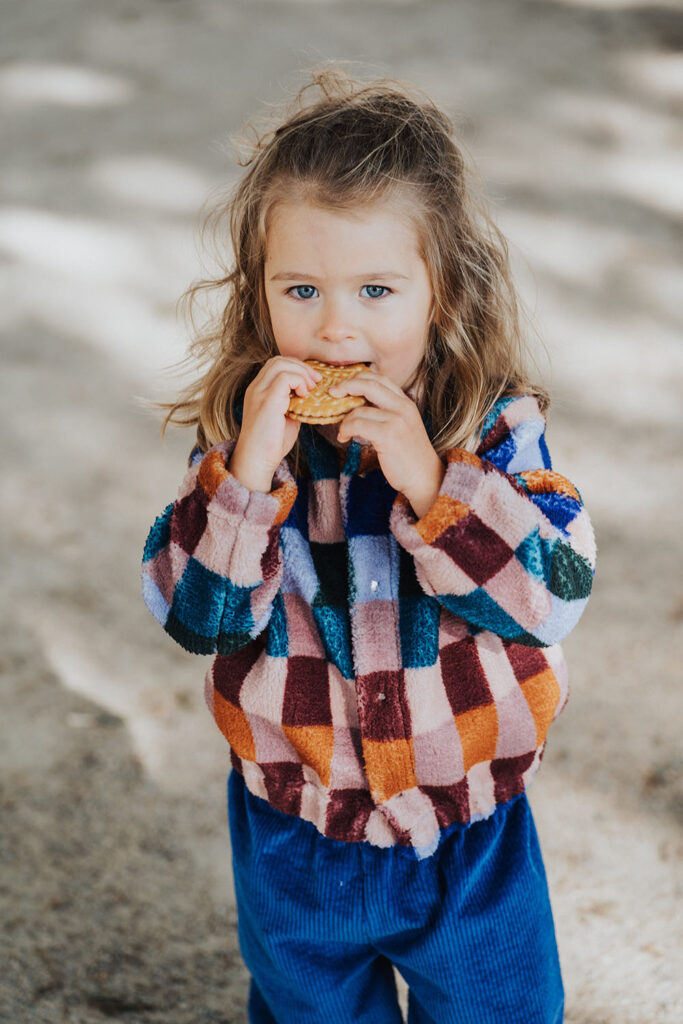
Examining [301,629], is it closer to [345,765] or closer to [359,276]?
[345,765]

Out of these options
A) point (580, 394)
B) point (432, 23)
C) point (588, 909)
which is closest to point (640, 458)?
point (580, 394)

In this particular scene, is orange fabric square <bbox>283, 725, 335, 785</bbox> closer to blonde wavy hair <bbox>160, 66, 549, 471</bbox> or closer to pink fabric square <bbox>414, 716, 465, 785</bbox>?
pink fabric square <bbox>414, 716, 465, 785</bbox>

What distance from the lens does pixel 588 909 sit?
4.88ft

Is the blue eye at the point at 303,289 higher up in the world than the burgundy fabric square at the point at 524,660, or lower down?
higher up

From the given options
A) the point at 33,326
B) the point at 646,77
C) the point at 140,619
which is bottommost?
the point at 140,619

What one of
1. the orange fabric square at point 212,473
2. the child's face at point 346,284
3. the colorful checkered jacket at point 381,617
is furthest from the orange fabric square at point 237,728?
the child's face at point 346,284

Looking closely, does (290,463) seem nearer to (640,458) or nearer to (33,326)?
(640,458)

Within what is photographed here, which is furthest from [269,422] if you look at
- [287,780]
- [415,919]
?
A: [415,919]

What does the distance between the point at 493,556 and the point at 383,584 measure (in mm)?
120

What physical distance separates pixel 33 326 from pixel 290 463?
1952 millimetres

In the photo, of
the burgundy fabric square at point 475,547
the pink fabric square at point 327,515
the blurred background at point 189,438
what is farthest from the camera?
the blurred background at point 189,438

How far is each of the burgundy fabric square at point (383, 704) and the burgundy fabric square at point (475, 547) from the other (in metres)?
0.13

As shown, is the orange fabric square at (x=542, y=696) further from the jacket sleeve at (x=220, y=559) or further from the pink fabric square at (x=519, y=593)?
the jacket sleeve at (x=220, y=559)

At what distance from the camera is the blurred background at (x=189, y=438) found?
1503 millimetres
